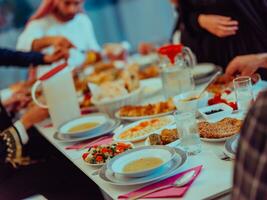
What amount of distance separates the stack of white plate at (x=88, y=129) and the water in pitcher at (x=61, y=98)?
11 cm

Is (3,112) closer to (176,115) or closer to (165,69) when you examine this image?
(165,69)

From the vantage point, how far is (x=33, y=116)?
7.38 ft

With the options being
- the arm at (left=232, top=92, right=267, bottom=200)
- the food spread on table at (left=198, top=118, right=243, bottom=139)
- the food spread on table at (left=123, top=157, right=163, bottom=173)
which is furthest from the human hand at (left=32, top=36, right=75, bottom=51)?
the arm at (left=232, top=92, right=267, bottom=200)

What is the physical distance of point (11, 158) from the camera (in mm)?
1910

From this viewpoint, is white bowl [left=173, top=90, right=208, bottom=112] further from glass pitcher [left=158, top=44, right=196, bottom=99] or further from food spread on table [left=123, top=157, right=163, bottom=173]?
food spread on table [left=123, top=157, right=163, bottom=173]

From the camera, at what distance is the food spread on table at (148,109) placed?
76.3 inches

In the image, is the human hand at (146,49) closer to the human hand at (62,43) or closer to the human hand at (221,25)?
the human hand at (62,43)

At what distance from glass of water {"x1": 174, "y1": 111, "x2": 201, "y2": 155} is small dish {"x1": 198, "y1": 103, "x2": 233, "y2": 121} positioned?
8.3 inches

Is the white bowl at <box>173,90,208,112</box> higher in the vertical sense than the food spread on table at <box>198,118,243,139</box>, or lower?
higher

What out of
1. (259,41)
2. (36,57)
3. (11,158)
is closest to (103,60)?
(36,57)

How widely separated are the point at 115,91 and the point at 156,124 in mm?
455

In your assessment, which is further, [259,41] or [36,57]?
[36,57]

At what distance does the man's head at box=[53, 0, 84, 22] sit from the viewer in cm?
373

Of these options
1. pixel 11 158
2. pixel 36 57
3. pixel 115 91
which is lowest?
pixel 11 158
